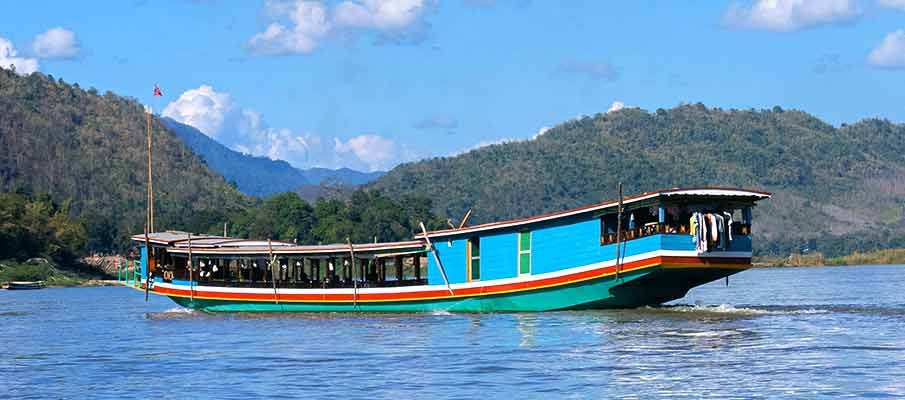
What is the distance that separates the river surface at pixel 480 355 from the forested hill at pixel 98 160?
82955 millimetres

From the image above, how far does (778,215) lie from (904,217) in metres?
19.0

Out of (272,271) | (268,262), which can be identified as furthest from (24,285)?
(272,271)

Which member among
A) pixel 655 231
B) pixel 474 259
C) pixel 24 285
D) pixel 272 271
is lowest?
pixel 24 285

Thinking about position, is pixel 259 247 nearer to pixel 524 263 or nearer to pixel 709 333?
pixel 524 263

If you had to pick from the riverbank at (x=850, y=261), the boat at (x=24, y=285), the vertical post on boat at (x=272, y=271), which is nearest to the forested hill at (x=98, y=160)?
the boat at (x=24, y=285)

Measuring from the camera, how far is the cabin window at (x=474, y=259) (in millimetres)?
40188

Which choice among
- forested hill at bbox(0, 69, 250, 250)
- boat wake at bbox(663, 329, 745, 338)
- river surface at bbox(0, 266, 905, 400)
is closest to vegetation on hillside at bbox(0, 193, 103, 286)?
forested hill at bbox(0, 69, 250, 250)

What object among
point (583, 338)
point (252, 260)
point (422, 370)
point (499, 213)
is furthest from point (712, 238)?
point (499, 213)

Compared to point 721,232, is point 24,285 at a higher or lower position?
lower

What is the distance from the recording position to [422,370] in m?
27.0

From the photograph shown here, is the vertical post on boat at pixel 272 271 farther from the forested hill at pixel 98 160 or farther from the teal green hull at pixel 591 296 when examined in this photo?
the forested hill at pixel 98 160

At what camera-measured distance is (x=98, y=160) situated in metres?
158

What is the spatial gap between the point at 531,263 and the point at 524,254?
39cm

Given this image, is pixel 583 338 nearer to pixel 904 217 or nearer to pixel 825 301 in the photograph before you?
pixel 825 301
